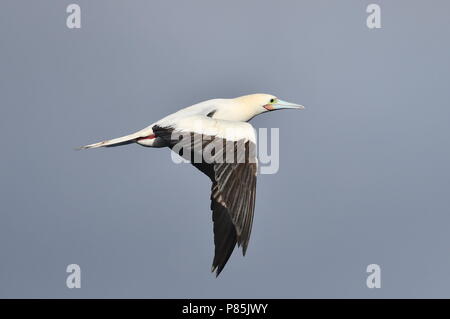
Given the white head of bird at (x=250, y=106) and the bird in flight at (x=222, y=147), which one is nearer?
the bird in flight at (x=222, y=147)

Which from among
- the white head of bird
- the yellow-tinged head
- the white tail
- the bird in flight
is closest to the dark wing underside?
the bird in flight

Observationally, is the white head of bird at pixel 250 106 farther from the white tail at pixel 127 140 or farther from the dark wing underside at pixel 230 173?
the dark wing underside at pixel 230 173

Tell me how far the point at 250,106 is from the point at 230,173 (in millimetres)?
3299

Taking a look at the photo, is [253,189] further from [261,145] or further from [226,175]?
[261,145]

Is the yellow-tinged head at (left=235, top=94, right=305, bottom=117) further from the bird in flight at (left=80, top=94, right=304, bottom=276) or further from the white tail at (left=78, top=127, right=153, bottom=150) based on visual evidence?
the white tail at (left=78, top=127, right=153, bottom=150)

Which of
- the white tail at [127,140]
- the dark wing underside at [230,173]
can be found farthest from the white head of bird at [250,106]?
the dark wing underside at [230,173]

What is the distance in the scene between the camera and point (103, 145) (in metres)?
17.8

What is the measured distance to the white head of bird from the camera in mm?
18609

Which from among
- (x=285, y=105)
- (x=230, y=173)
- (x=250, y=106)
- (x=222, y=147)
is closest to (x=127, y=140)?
(x=222, y=147)

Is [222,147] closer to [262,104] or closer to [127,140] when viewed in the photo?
[127,140]

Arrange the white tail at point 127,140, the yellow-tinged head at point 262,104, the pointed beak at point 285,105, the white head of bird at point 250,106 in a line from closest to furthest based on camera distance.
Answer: the white tail at point 127,140, the white head of bird at point 250,106, the yellow-tinged head at point 262,104, the pointed beak at point 285,105

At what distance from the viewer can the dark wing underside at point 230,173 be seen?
52.0ft

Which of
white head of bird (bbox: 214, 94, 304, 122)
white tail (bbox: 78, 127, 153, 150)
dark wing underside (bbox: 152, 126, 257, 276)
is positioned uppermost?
white head of bird (bbox: 214, 94, 304, 122)

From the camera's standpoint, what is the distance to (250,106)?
19156 mm
